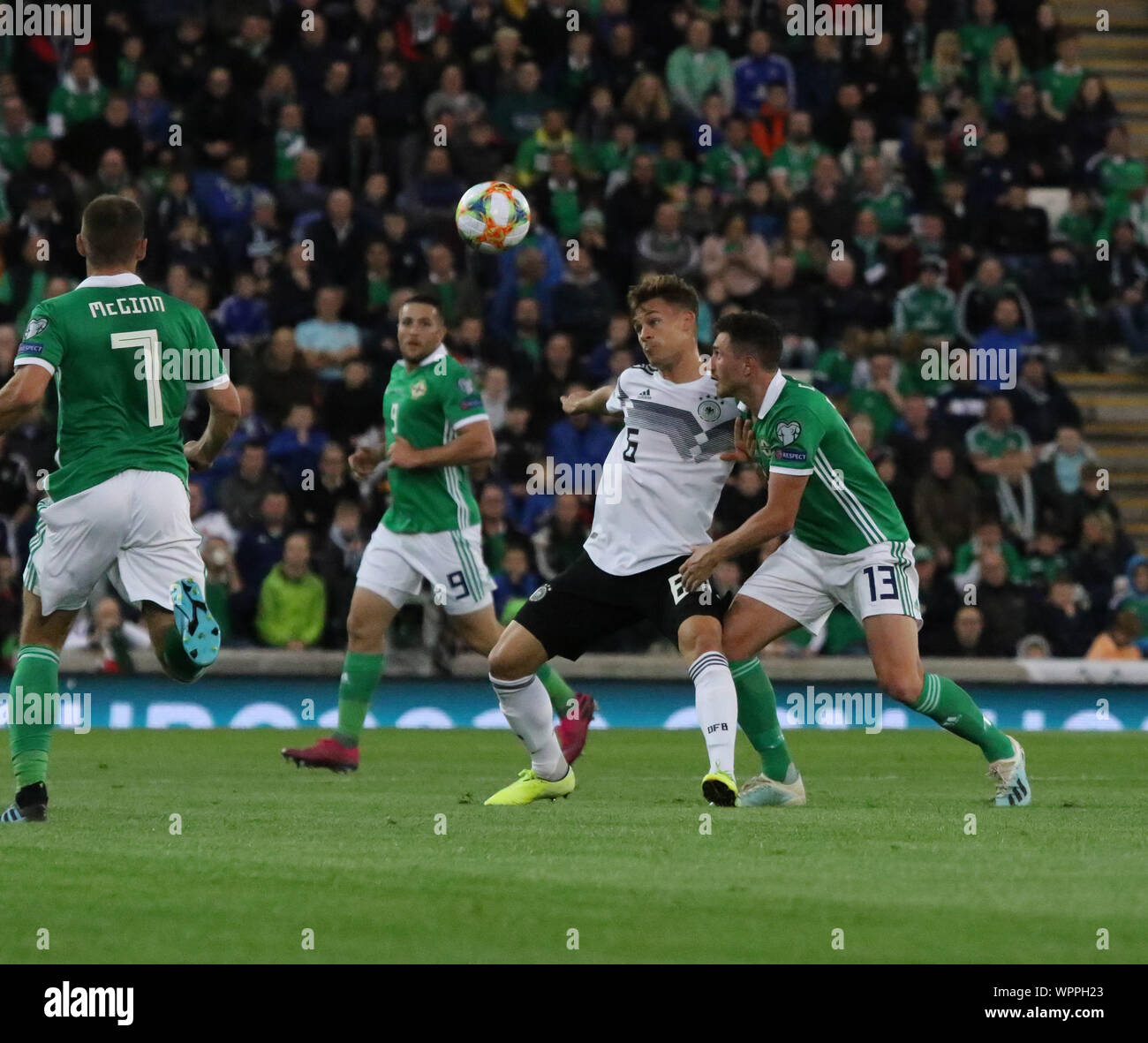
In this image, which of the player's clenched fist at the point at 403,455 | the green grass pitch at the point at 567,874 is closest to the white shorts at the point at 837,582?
the green grass pitch at the point at 567,874

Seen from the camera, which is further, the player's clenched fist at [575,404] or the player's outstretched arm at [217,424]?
the player's clenched fist at [575,404]

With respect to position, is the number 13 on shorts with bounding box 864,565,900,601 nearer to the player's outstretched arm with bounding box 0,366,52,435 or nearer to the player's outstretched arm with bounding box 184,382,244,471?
the player's outstretched arm with bounding box 184,382,244,471

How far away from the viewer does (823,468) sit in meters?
9.89

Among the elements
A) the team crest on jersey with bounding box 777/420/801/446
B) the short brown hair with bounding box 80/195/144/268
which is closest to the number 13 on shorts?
the team crest on jersey with bounding box 777/420/801/446

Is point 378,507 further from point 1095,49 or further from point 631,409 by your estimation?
point 1095,49

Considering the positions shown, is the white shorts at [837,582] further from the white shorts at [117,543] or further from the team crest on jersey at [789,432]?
the white shorts at [117,543]

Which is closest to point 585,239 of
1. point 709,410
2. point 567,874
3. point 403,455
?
point 403,455

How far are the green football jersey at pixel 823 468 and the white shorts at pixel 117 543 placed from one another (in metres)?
2.46

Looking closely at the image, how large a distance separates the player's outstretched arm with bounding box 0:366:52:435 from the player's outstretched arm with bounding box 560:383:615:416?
2702 mm

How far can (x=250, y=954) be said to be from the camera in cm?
604

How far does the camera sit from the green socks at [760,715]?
10.1 meters

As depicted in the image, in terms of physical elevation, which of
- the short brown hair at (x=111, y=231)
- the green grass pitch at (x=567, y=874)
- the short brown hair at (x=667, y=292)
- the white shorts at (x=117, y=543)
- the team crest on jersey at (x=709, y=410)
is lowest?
the green grass pitch at (x=567, y=874)

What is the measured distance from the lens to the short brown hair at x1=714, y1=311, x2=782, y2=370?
9688 mm
